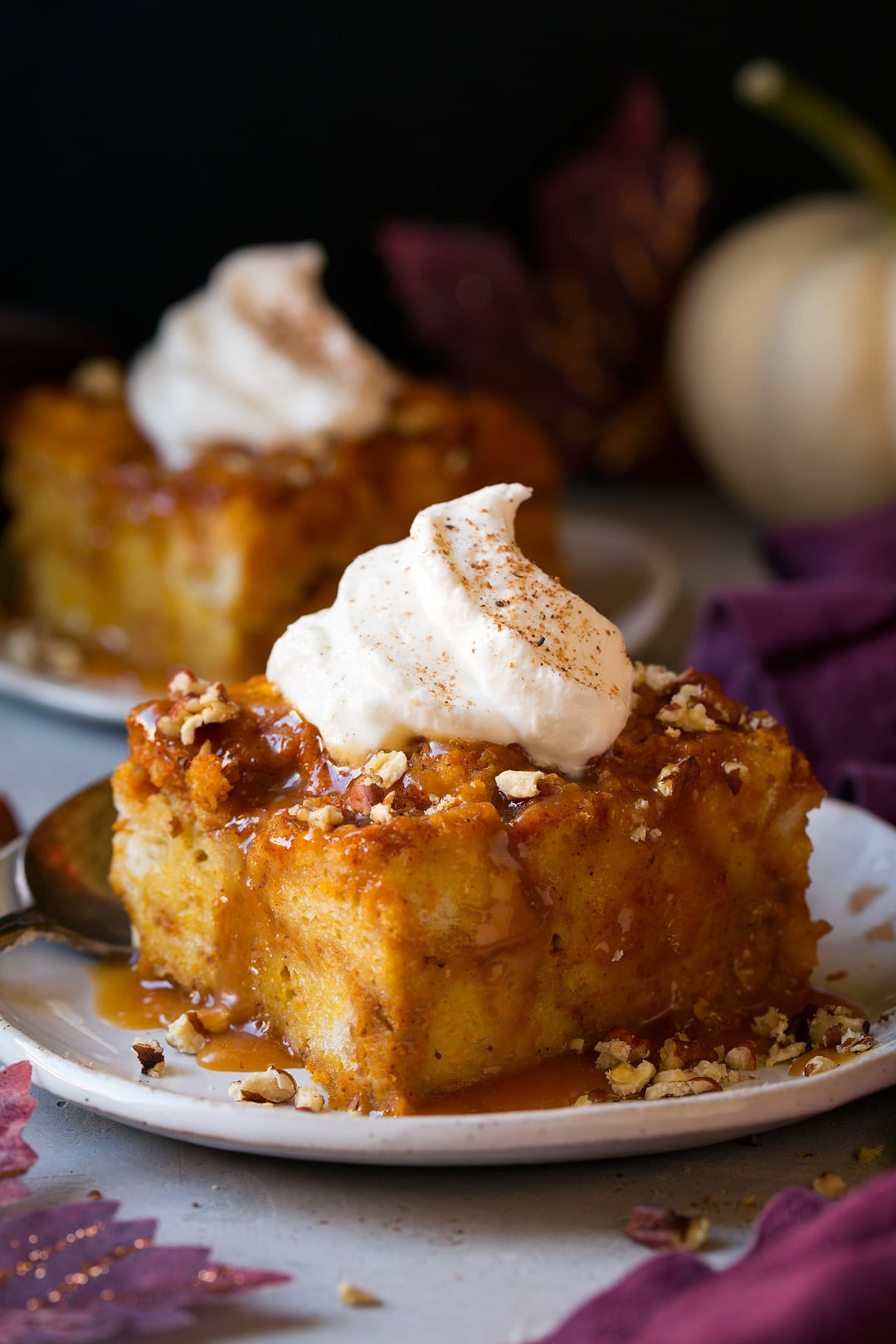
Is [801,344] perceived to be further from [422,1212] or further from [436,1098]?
[422,1212]

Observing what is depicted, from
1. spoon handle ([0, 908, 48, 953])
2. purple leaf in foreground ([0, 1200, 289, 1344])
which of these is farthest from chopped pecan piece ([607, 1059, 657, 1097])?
spoon handle ([0, 908, 48, 953])

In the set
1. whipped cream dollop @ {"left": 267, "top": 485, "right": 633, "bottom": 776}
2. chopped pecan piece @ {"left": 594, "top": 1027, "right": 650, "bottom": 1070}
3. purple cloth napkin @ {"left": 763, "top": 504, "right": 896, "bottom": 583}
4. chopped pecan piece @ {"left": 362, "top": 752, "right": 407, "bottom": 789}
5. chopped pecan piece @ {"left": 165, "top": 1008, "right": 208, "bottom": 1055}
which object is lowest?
chopped pecan piece @ {"left": 165, "top": 1008, "right": 208, "bottom": 1055}

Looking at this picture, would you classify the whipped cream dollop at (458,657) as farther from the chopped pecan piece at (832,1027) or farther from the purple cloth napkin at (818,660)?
the purple cloth napkin at (818,660)

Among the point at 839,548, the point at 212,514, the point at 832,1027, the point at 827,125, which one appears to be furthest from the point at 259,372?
Result: the point at 832,1027

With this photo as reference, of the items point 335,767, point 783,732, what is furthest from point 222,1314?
point 783,732

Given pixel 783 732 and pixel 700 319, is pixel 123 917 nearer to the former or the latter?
pixel 783 732

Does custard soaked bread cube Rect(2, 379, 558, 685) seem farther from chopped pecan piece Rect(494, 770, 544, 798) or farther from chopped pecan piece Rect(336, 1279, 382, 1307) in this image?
chopped pecan piece Rect(336, 1279, 382, 1307)
